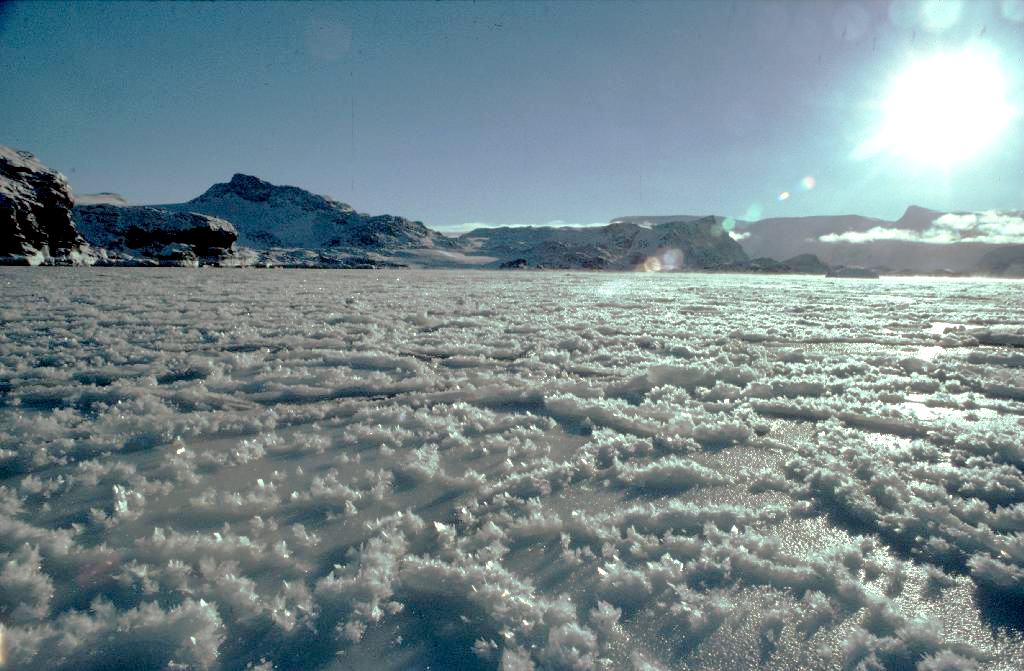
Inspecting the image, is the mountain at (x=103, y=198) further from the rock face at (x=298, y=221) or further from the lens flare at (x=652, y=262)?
the lens flare at (x=652, y=262)

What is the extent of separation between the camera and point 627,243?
184 m

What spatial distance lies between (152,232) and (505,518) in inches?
4293

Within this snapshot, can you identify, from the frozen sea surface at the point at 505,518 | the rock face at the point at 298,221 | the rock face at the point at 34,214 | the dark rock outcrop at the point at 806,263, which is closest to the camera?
the frozen sea surface at the point at 505,518

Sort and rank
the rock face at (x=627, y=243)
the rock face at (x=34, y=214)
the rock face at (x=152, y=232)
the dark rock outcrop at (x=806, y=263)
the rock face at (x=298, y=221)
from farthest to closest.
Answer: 1. the rock face at (x=627, y=243)
2. the rock face at (x=298, y=221)
3. the dark rock outcrop at (x=806, y=263)
4. the rock face at (x=152, y=232)
5. the rock face at (x=34, y=214)

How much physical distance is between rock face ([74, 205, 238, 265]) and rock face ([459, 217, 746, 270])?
3414 inches

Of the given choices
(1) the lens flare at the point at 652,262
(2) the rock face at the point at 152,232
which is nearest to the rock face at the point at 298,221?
(2) the rock face at the point at 152,232

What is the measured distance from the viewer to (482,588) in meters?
1.10

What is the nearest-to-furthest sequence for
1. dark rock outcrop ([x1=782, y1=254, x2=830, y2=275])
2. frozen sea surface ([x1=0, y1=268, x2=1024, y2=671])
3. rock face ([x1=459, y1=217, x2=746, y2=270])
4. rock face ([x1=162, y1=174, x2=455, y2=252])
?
1. frozen sea surface ([x1=0, y1=268, x2=1024, y2=671])
2. dark rock outcrop ([x1=782, y1=254, x2=830, y2=275])
3. rock face ([x1=162, y1=174, x2=455, y2=252])
4. rock face ([x1=459, y1=217, x2=746, y2=270])

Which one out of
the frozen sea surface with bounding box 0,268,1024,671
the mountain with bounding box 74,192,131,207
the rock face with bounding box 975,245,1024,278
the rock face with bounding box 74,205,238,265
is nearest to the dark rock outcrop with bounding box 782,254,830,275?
the rock face with bounding box 975,245,1024,278

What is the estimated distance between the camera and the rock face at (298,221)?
154875 mm

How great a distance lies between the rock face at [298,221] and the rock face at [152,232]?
43.1 metres

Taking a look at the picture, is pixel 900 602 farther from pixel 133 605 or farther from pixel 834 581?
pixel 133 605

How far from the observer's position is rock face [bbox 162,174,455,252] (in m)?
155

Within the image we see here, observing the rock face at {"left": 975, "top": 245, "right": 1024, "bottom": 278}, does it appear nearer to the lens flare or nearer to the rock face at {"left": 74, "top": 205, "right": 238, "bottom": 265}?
the lens flare
